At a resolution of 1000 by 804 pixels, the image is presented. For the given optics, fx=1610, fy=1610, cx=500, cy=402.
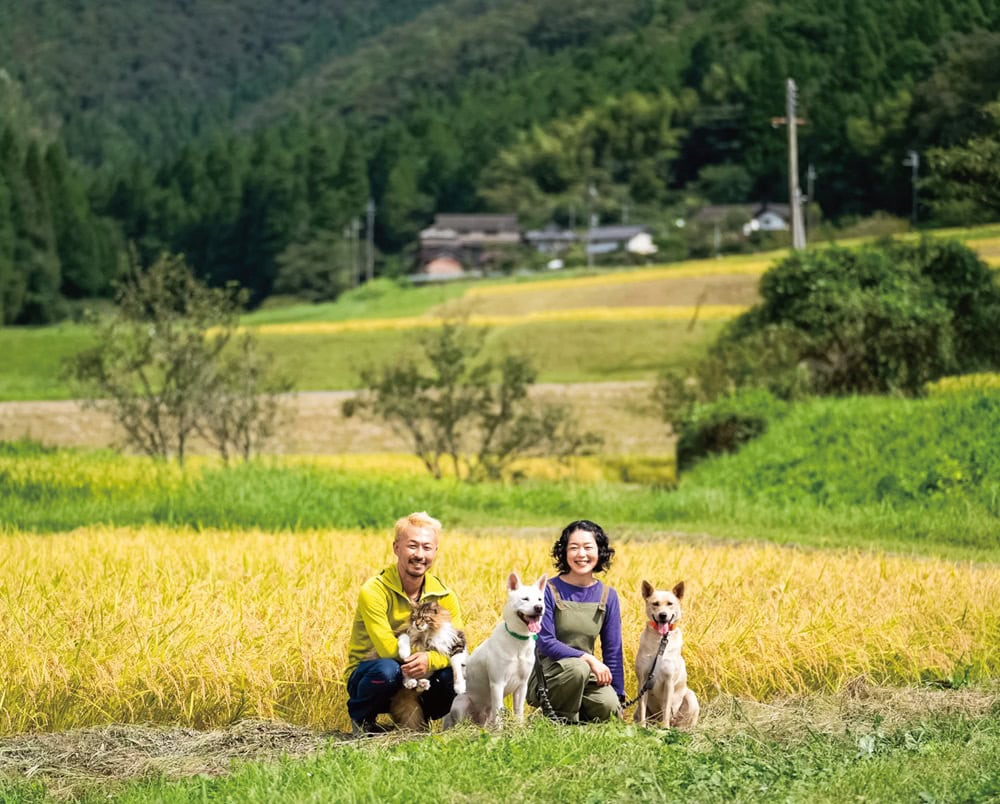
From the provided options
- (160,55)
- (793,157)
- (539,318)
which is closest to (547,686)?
(793,157)

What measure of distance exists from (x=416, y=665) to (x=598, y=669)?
0.74 meters

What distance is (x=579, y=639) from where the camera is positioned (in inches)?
263

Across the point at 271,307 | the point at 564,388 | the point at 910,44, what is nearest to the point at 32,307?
the point at 271,307

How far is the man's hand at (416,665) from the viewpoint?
253 inches

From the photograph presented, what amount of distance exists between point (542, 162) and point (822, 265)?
63400 mm

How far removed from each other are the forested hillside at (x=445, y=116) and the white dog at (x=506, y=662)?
53.6 feet

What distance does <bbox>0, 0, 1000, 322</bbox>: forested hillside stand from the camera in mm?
35719

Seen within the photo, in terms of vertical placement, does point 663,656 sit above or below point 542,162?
below

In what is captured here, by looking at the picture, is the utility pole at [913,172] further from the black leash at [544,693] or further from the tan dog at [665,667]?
the black leash at [544,693]

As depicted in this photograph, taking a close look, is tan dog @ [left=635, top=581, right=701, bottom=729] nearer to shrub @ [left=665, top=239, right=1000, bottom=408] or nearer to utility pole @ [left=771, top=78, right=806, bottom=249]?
shrub @ [left=665, top=239, right=1000, bottom=408]

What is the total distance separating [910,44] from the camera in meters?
30.3

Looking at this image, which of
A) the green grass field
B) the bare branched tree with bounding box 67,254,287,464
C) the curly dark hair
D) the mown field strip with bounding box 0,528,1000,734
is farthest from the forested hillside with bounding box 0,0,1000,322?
the curly dark hair

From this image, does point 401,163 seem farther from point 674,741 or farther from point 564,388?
point 674,741

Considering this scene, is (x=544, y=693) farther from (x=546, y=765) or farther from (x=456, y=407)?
(x=456, y=407)
